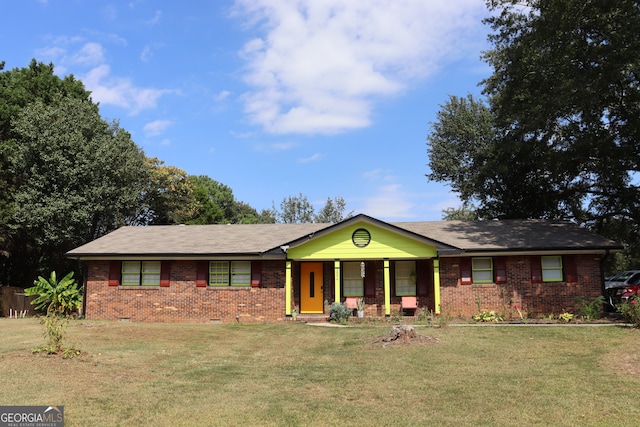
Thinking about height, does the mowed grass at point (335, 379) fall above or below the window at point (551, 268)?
below

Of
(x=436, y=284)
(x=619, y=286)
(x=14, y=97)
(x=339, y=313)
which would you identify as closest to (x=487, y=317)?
(x=436, y=284)

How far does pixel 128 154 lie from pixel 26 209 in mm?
6786

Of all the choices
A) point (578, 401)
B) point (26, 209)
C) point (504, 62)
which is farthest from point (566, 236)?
point (26, 209)

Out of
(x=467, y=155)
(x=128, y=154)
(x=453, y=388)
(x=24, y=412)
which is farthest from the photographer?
(x=467, y=155)

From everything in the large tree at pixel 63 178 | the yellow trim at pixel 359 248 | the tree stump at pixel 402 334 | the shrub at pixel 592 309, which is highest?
the large tree at pixel 63 178

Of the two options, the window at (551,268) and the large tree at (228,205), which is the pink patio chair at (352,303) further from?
the large tree at (228,205)

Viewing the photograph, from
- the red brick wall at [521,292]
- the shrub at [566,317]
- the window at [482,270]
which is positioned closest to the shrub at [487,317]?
the red brick wall at [521,292]

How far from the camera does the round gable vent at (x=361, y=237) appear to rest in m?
21.1

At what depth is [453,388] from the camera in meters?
9.23

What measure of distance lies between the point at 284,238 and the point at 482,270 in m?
8.89

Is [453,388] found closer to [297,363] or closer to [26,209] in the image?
[297,363]

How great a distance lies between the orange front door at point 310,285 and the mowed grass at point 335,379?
6583 mm

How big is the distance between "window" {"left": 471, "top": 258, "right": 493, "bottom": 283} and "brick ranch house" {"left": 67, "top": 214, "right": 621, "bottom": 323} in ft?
0.14

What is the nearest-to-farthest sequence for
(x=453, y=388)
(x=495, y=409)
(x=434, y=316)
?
(x=495, y=409), (x=453, y=388), (x=434, y=316)
